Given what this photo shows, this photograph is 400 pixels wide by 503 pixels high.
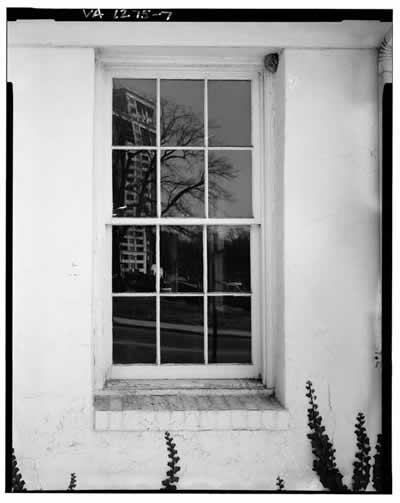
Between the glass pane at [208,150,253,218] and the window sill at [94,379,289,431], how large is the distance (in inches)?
46.8

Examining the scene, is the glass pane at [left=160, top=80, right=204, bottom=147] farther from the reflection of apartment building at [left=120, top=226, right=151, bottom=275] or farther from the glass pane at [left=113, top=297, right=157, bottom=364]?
the glass pane at [left=113, top=297, right=157, bottom=364]

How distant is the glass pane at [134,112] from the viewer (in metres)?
3.83

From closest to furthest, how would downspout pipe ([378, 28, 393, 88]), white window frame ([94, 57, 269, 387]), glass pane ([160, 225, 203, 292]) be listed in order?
downspout pipe ([378, 28, 393, 88]) < white window frame ([94, 57, 269, 387]) < glass pane ([160, 225, 203, 292])

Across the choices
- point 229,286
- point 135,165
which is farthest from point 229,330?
point 135,165

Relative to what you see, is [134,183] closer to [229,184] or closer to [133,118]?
[133,118]

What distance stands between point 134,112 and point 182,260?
1.04 meters

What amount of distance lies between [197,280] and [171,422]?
3.08ft

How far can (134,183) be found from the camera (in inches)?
151

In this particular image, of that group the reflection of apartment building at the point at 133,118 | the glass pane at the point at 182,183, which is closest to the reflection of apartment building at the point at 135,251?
the glass pane at the point at 182,183

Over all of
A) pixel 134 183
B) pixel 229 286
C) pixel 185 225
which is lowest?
pixel 229 286

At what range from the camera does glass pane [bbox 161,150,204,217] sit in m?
3.85

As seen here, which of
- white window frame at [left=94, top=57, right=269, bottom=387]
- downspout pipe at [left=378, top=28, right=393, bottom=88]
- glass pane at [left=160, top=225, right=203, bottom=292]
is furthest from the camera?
glass pane at [left=160, top=225, right=203, bottom=292]

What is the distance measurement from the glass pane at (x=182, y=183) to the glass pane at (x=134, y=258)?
0.22 meters

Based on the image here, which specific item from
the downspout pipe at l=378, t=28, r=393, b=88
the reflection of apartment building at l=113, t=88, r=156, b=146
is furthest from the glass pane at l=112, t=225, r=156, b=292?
the downspout pipe at l=378, t=28, r=393, b=88
